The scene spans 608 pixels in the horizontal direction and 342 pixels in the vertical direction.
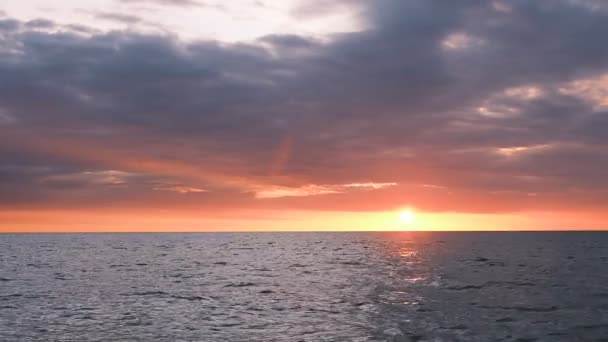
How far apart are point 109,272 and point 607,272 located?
220 ft

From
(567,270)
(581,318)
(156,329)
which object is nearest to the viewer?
(156,329)

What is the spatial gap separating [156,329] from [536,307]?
27.6 metres

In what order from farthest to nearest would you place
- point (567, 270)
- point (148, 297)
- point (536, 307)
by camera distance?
point (567, 270)
point (148, 297)
point (536, 307)

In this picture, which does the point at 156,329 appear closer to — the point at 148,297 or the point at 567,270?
the point at 148,297

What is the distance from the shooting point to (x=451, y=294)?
160ft

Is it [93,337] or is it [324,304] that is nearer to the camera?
[93,337]

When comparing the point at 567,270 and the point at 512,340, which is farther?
the point at 567,270

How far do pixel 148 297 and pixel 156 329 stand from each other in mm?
15546

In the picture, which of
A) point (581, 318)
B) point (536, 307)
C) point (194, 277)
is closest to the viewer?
point (581, 318)

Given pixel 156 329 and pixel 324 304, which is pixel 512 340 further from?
pixel 156 329

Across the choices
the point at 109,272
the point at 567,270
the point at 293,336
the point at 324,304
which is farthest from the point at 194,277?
the point at 567,270

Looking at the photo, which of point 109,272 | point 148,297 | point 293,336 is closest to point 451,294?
point 293,336

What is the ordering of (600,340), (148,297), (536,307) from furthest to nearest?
1. (148,297)
2. (536,307)
3. (600,340)

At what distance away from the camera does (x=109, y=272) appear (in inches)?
2938
